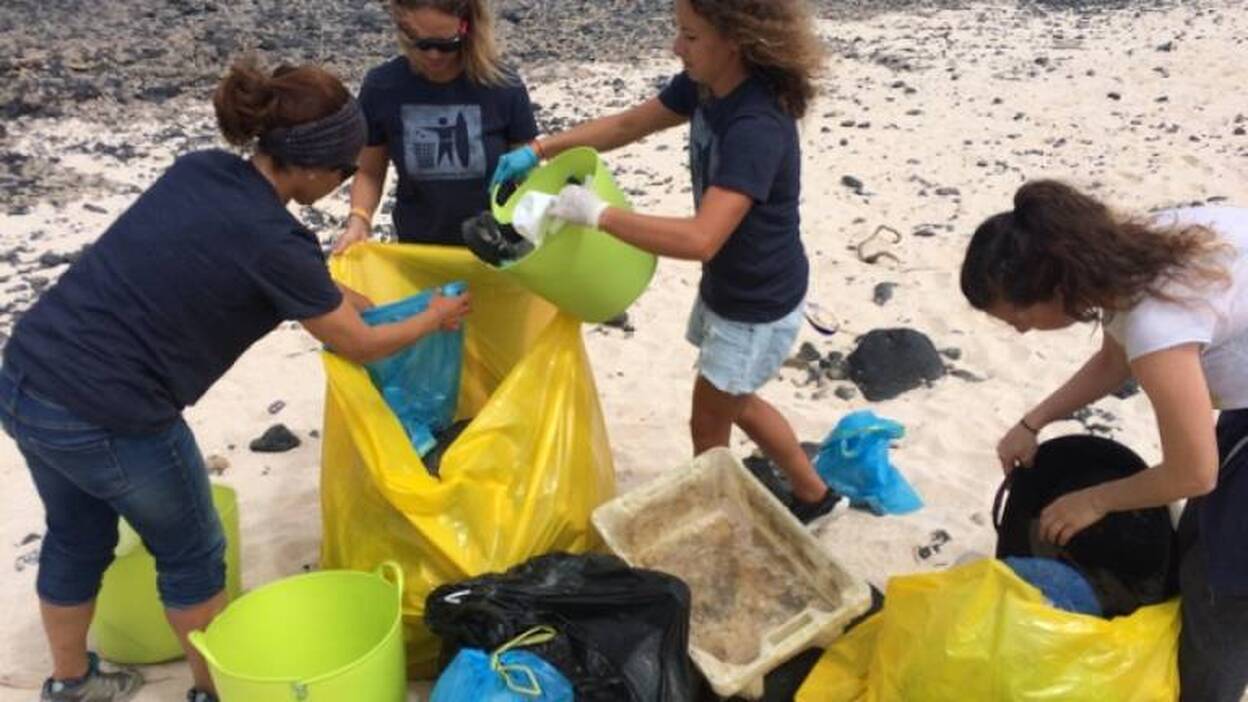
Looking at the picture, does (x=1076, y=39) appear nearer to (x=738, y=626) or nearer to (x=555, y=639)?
(x=738, y=626)

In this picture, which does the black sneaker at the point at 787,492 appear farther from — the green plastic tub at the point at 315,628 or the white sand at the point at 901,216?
the green plastic tub at the point at 315,628

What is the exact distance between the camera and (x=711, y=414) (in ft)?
9.47

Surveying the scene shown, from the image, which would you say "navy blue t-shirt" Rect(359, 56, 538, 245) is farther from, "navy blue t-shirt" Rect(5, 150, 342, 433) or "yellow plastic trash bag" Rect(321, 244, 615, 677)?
"navy blue t-shirt" Rect(5, 150, 342, 433)

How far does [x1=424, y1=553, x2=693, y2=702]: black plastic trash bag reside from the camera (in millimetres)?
2092

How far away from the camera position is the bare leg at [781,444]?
2.95 metres

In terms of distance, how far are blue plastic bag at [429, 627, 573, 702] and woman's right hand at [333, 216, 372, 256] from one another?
1176 millimetres

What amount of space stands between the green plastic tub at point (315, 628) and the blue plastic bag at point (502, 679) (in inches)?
6.3

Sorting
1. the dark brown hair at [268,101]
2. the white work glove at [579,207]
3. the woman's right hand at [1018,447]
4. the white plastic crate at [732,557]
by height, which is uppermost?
the dark brown hair at [268,101]

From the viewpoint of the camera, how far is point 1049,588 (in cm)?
226

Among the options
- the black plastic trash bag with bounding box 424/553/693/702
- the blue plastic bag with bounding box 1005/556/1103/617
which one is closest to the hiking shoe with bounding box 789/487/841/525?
the blue plastic bag with bounding box 1005/556/1103/617

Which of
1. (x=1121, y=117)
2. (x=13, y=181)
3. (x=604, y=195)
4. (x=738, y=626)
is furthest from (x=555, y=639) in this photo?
(x=1121, y=117)

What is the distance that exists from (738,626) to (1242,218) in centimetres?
138

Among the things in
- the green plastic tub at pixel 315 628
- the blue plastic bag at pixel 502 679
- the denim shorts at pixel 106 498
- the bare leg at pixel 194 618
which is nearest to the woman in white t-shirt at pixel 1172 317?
the blue plastic bag at pixel 502 679

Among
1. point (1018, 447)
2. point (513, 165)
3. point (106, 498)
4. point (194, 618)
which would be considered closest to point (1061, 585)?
point (1018, 447)
